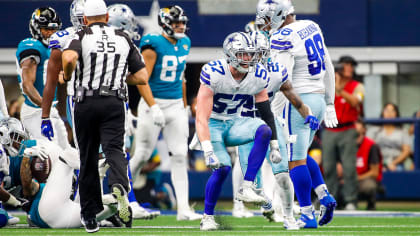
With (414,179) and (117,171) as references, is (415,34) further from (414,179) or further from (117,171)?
(117,171)

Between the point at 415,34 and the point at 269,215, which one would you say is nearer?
the point at 269,215

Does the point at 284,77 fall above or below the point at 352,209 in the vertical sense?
above

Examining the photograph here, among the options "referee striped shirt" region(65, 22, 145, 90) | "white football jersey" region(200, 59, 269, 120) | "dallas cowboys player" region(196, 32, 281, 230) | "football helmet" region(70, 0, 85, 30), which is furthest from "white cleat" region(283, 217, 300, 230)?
"football helmet" region(70, 0, 85, 30)

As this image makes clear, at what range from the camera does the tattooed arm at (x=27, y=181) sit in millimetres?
7648

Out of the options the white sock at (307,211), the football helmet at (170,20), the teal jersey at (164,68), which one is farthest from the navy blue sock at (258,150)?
the football helmet at (170,20)

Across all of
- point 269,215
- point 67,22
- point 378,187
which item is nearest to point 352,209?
point 378,187

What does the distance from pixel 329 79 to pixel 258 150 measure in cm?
132

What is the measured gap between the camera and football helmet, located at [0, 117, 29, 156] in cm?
770

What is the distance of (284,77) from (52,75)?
1.88m

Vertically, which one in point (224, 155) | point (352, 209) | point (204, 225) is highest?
point (224, 155)

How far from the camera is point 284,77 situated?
24.9 feet

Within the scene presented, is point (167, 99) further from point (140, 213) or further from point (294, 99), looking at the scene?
point (294, 99)

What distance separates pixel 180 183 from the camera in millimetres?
9070

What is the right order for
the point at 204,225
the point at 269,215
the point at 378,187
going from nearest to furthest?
the point at 204,225 < the point at 269,215 < the point at 378,187
